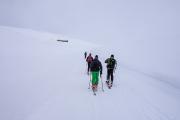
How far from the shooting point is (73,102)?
1112 centimetres

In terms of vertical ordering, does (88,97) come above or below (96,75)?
below
